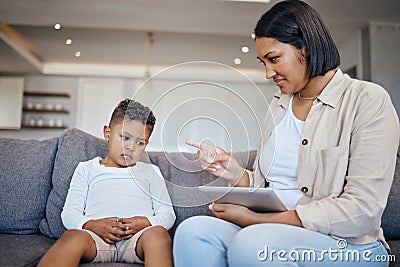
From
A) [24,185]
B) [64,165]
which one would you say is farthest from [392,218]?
[24,185]

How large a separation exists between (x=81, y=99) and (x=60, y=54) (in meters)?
0.70

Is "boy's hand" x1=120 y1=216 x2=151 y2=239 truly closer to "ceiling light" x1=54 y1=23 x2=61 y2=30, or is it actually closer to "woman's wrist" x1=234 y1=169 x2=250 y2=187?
"woman's wrist" x1=234 y1=169 x2=250 y2=187

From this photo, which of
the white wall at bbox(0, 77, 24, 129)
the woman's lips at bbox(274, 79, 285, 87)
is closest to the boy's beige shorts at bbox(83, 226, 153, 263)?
the woman's lips at bbox(274, 79, 285, 87)

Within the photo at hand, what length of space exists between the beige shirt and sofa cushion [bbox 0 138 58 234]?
868 mm

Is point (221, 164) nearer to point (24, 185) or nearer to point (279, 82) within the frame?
point (279, 82)

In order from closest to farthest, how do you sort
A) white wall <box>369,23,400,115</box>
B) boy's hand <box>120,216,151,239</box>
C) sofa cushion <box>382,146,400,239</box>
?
boy's hand <box>120,216,151,239</box> → sofa cushion <box>382,146,400,239</box> → white wall <box>369,23,400,115</box>

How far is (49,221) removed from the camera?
1458mm

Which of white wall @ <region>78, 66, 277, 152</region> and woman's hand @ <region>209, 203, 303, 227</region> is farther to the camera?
white wall @ <region>78, 66, 277, 152</region>

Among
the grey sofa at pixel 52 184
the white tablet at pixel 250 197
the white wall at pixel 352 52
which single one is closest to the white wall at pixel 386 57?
the white wall at pixel 352 52

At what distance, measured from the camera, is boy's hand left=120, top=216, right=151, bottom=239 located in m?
1.32

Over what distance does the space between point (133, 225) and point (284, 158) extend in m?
0.49

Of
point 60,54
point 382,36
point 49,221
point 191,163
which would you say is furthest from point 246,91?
point 60,54

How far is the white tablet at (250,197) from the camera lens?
38.8 inches

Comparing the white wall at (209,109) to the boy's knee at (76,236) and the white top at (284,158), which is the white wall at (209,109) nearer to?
the white top at (284,158)
